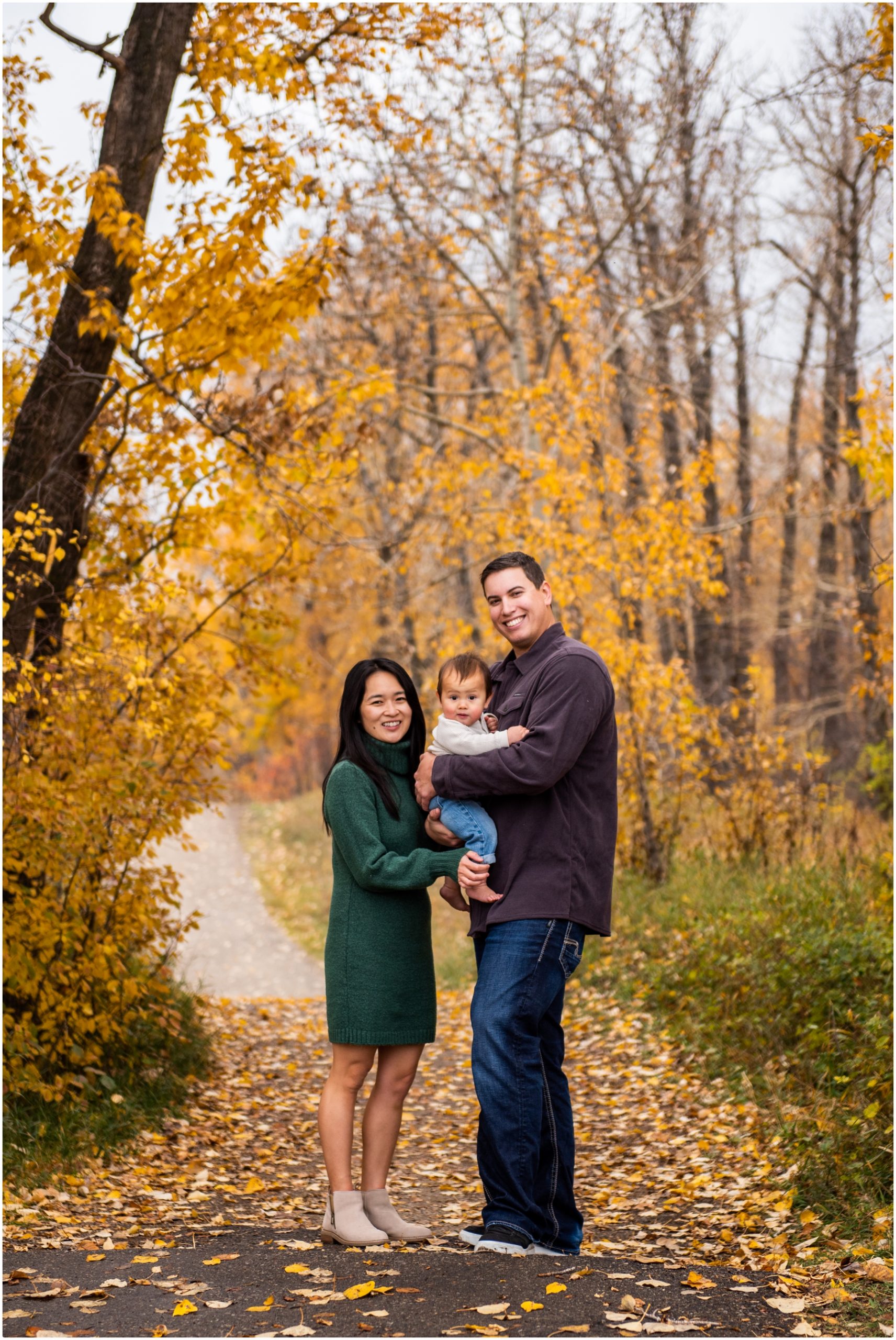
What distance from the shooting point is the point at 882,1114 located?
16.5 ft

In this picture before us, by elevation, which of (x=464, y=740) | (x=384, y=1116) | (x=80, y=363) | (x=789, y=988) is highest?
(x=80, y=363)

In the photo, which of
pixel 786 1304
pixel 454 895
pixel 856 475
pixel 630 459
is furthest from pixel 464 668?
pixel 856 475

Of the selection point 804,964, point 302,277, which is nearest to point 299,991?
point 804,964

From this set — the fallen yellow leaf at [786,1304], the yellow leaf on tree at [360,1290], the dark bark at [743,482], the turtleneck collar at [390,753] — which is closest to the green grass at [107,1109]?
the yellow leaf on tree at [360,1290]

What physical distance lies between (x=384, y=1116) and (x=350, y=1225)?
358 millimetres

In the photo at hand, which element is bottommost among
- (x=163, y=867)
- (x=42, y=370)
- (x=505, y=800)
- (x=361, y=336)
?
(x=163, y=867)

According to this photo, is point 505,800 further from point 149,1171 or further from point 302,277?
point 302,277

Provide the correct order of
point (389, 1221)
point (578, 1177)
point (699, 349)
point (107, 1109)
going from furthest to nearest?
point (699, 349) → point (107, 1109) → point (578, 1177) → point (389, 1221)

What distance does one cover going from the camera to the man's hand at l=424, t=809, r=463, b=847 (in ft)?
12.9

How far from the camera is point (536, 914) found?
376 centimetres

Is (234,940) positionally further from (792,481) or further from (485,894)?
(485,894)

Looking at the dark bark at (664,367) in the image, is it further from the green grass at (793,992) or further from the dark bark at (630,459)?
the green grass at (793,992)

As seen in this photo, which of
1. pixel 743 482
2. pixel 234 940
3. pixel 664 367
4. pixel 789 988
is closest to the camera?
pixel 789 988

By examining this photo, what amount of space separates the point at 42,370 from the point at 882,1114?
18.3ft
